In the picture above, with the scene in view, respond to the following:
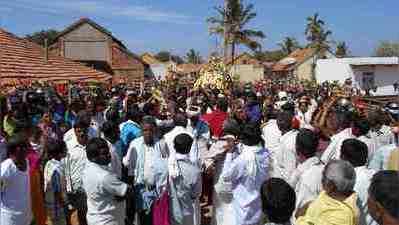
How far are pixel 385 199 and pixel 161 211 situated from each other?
3.54 meters

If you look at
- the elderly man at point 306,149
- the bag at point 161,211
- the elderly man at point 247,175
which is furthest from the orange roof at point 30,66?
the elderly man at point 306,149

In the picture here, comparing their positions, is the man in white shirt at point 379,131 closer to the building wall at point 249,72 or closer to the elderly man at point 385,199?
the elderly man at point 385,199

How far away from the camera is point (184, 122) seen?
732 cm

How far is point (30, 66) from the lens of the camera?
51.6 feet

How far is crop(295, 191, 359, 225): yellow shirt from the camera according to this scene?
342 centimetres

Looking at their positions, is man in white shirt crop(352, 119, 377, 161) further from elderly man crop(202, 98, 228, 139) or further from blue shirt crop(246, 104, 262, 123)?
blue shirt crop(246, 104, 262, 123)

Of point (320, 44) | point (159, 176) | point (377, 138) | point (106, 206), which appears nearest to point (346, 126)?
point (377, 138)

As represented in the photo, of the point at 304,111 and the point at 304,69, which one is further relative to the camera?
the point at 304,69

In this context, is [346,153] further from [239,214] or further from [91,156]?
[91,156]

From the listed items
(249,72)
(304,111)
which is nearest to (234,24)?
(249,72)

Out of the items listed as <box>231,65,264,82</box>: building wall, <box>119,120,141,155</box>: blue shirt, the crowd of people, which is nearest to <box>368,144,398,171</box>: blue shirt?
the crowd of people

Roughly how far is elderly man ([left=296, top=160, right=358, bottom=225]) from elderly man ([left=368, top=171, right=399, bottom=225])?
0.42 metres

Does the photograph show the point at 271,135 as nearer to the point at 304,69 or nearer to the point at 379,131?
the point at 379,131

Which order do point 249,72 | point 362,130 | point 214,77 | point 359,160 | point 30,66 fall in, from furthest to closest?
1. point 249,72
2. point 214,77
3. point 30,66
4. point 362,130
5. point 359,160
